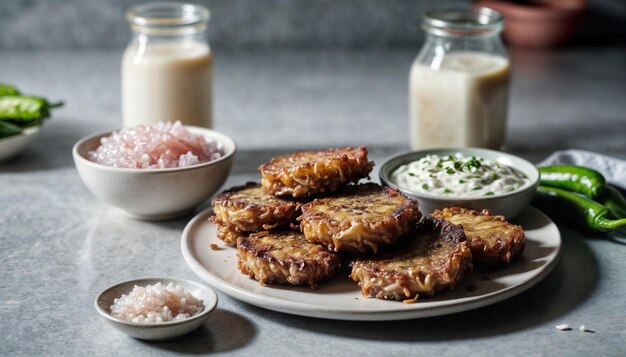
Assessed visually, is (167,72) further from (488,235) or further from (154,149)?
(488,235)

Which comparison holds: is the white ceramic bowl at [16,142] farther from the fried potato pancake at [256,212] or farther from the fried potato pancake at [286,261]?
the fried potato pancake at [286,261]

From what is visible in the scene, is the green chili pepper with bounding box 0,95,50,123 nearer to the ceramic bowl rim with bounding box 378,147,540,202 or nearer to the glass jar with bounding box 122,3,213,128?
the glass jar with bounding box 122,3,213,128

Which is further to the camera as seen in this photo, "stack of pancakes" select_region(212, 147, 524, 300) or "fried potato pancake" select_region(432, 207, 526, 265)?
"fried potato pancake" select_region(432, 207, 526, 265)

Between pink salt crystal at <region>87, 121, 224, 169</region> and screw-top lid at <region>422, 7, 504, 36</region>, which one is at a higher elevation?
screw-top lid at <region>422, 7, 504, 36</region>

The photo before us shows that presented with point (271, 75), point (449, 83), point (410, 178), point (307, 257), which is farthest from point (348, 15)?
point (307, 257)

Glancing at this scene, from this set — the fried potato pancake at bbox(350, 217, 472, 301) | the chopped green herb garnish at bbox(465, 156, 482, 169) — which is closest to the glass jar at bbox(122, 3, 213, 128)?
the chopped green herb garnish at bbox(465, 156, 482, 169)
